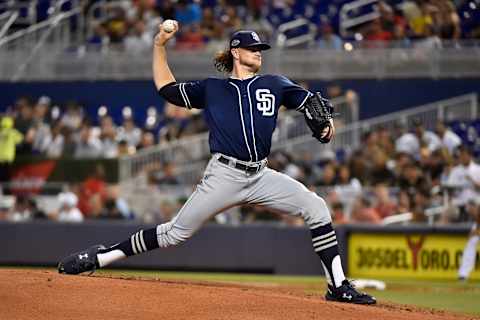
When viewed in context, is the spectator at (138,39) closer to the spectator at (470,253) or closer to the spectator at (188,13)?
the spectator at (188,13)

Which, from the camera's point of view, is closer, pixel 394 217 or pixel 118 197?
pixel 394 217

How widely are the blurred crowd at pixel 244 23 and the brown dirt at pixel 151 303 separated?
37.2 ft

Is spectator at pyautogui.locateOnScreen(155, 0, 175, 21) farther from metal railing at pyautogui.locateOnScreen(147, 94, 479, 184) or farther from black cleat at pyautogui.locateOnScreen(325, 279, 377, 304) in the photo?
black cleat at pyautogui.locateOnScreen(325, 279, 377, 304)

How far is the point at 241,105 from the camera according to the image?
7.66 m

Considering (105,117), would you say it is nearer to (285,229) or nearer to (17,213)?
(17,213)

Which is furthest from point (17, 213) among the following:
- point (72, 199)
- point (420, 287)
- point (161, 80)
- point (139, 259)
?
point (161, 80)

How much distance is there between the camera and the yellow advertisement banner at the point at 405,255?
49.0 ft

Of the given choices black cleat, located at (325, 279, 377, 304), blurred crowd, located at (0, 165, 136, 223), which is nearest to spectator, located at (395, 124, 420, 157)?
blurred crowd, located at (0, 165, 136, 223)

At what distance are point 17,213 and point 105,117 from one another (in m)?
3.22

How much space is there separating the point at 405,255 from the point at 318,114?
798cm

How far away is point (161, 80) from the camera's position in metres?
7.88

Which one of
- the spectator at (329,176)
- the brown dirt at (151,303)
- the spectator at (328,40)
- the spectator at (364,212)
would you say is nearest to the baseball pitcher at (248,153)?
the brown dirt at (151,303)

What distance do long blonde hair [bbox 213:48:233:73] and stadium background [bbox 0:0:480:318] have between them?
24.4 feet

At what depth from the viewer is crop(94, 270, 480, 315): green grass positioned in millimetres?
11016
